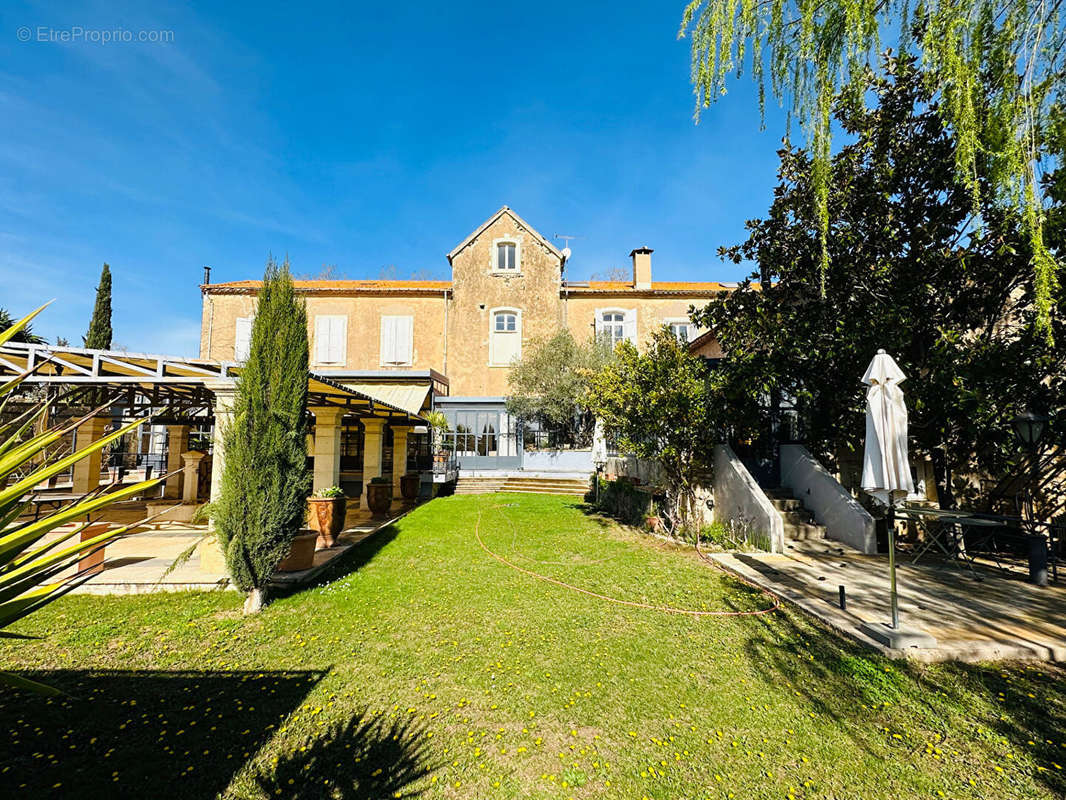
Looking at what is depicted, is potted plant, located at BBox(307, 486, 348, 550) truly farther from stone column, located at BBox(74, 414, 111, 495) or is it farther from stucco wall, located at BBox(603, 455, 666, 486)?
stucco wall, located at BBox(603, 455, 666, 486)

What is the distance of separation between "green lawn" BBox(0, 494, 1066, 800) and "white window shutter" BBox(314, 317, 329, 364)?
66.3 ft

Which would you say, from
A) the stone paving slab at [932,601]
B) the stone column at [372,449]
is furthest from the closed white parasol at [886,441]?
the stone column at [372,449]

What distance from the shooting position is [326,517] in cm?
1009

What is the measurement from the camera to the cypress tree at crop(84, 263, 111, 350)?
2719 centimetres

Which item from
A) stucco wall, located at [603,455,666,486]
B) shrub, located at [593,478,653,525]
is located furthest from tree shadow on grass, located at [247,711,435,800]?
stucco wall, located at [603,455,666,486]

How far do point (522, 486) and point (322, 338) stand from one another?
44.6 feet

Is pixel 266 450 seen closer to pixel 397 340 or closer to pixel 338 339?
pixel 397 340

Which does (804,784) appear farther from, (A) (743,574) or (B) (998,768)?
(A) (743,574)

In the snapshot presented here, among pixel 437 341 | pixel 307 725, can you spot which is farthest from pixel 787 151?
pixel 437 341

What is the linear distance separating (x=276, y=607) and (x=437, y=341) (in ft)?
67.0

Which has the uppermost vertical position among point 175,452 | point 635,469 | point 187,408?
point 187,408

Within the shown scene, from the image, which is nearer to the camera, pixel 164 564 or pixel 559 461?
pixel 164 564

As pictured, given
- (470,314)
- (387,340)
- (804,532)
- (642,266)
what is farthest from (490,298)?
(804,532)

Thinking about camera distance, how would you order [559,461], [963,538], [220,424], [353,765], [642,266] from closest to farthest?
1. [353,765]
2. [220,424]
3. [963,538]
4. [559,461]
5. [642,266]
